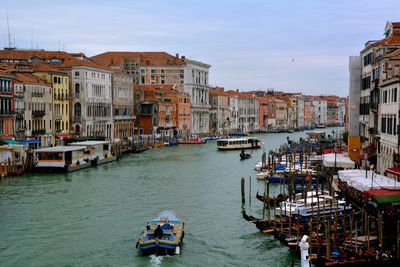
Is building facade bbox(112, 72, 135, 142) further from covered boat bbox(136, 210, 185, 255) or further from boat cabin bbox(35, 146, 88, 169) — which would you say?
covered boat bbox(136, 210, 185, 255)

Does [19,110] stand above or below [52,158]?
above

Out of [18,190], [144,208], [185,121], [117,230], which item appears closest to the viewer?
[117,230]

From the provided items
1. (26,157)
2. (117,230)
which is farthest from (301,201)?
(26,157)

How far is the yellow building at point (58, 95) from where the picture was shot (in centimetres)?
2894

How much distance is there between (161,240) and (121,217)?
11.0 ft

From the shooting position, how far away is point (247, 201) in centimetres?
1542

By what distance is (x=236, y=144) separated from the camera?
35.9 meters

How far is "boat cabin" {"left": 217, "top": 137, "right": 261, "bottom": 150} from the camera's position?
35125 millimetres

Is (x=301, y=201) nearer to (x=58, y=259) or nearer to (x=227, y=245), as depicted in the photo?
(x=227, y=245)

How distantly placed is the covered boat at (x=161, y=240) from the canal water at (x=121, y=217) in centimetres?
15

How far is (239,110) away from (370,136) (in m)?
43.7

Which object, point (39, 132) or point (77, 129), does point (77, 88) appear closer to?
point (77, 129)

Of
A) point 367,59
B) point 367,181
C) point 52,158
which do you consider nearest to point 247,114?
point 52,158

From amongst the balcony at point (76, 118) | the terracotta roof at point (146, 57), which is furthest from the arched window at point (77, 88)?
the terracotta roof at point (146, 57)
